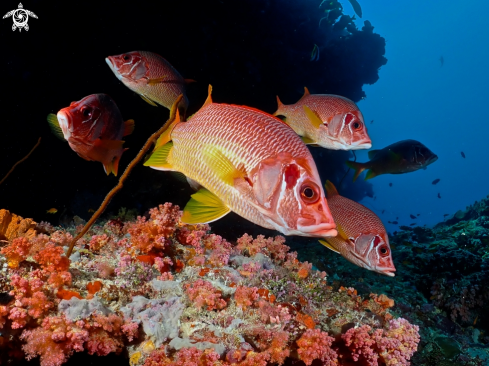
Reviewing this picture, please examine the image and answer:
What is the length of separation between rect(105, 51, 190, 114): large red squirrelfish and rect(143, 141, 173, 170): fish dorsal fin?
158 cm

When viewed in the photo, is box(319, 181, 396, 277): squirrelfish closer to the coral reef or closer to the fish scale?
the coral reef

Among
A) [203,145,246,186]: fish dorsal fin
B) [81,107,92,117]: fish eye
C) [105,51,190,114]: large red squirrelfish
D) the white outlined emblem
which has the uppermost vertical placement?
[203,145,246,186]: fish dorsal fin

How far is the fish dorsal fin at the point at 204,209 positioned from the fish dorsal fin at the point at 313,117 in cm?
196

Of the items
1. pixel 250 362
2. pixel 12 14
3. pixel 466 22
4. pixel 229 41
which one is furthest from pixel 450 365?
pixel 466 22

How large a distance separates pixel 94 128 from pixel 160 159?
1.34 m

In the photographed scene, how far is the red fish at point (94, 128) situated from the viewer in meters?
2.93

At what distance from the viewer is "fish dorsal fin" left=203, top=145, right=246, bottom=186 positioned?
177 centimetres

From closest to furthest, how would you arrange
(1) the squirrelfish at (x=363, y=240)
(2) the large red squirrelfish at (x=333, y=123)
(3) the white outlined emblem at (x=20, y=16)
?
(1) the squirrelfish at (x=363, y=240) → (2) the large red squirrelfish at (x=333, y=123) → (3) the white outlined emblem at (x=20, y=16)

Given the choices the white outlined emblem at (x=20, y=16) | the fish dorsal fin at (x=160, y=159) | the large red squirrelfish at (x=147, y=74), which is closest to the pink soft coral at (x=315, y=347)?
the fish dorsal fin at (x=160, y=159)

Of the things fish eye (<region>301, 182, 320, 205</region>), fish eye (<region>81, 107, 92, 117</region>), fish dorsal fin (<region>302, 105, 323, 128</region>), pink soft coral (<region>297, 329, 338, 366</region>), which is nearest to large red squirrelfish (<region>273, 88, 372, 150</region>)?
fish dorsal fin (<region>302, 105, 323, 128</region>)

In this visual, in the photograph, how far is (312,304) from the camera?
3.04 meters

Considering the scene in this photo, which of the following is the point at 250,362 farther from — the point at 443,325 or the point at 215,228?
the point at 215,228

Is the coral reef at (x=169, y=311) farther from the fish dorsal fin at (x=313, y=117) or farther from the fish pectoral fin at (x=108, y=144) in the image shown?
the fish dorsal fin at (x=313, y=117)

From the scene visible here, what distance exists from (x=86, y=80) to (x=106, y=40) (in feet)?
4.26
